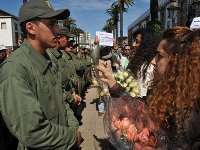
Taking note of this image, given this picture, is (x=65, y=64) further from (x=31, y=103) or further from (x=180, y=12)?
(x=180, y=12)

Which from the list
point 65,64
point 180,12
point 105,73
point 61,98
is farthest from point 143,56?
point 180,12

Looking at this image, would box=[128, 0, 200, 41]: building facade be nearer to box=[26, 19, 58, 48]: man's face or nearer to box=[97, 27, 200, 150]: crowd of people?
box=[26, 19, 58, 48]: man's face

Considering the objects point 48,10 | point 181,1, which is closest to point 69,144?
point 48,10

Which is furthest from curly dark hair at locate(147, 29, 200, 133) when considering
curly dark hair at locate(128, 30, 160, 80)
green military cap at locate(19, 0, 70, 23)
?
curly dark hair at locate(128, 30, 160, 80)

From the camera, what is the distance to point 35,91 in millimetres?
3117

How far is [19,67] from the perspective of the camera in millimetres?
3027

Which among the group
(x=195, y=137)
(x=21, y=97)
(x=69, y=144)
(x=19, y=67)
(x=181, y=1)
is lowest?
(x=69, y=144)

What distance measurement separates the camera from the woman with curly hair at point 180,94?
2508mm

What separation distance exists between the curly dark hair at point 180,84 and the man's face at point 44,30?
1016 mm

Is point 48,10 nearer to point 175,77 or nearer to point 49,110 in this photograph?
point 49,110

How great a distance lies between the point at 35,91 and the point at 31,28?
55 cm

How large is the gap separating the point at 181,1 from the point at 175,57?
86.1 ft

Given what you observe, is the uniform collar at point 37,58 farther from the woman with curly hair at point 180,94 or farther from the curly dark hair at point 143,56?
the curly dark hair at point 143,56

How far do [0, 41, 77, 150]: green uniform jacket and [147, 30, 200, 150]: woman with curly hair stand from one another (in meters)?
0.73
